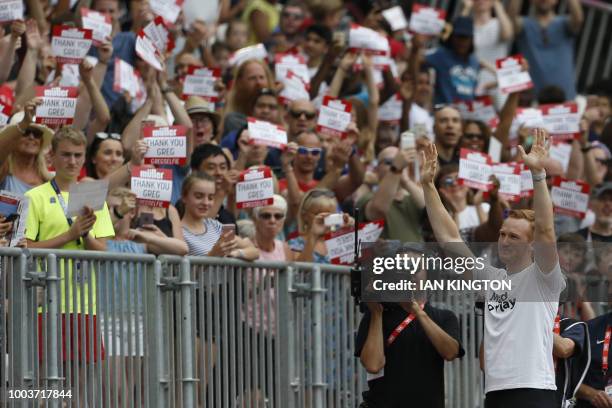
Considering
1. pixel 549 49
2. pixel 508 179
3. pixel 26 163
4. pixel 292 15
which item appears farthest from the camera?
pixel 549 49

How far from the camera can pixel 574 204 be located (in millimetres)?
15008

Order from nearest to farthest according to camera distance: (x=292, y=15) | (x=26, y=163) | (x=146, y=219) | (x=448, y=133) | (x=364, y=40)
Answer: (x=146, y=219), (x=26, y=163), (x=448, y=133), (x=364, y=40), (x=292, y=15)

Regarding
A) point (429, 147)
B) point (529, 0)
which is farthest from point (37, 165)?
point (529, 0)

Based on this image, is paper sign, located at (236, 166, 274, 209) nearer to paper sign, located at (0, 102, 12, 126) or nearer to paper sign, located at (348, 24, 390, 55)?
paper sign, located at (0, 102, 12, 126)

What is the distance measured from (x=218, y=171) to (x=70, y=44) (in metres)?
1.61

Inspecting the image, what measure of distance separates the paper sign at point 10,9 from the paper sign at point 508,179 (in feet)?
13.2

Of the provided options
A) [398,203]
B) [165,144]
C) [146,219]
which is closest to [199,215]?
[146,219]

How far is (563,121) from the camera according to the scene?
15977mm

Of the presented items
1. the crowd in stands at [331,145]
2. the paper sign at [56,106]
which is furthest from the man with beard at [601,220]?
the paper sign at [56,106]

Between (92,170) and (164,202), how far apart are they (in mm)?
1042

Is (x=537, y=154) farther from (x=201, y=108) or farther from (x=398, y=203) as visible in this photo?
(x=201, y=108)

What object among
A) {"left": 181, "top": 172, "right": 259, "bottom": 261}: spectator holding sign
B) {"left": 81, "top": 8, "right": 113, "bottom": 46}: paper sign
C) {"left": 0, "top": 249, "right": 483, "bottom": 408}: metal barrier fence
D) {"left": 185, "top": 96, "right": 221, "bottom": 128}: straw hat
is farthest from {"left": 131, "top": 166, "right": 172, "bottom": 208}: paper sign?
{"left": 81, "top": 8, "right": 113, "bottom": 46}: paper sign

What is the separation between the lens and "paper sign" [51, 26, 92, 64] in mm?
13773

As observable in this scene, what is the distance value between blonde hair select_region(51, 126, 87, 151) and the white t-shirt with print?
3058 millimetres
